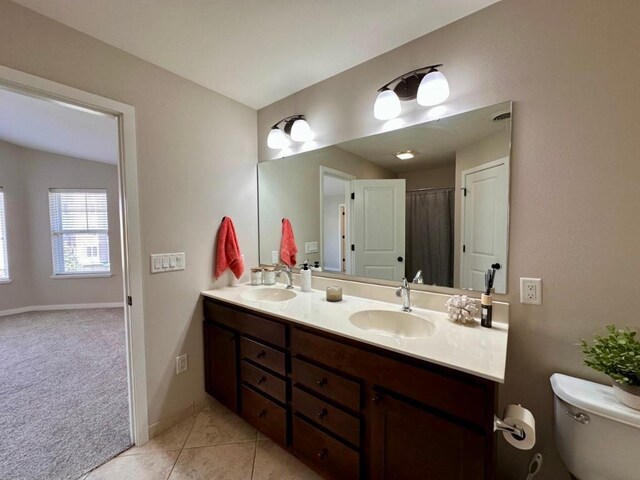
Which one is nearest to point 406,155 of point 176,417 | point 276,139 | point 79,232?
point 276,139

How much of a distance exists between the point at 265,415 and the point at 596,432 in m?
1.49

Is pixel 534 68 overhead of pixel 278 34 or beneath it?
beneath

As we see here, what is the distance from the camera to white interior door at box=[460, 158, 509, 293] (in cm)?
127

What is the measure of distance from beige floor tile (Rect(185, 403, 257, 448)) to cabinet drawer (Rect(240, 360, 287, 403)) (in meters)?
0.37

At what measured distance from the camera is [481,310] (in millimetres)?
1271

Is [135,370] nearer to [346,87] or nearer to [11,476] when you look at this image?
[11,476]

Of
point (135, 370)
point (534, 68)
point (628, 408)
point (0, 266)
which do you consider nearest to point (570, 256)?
point (628, 408)

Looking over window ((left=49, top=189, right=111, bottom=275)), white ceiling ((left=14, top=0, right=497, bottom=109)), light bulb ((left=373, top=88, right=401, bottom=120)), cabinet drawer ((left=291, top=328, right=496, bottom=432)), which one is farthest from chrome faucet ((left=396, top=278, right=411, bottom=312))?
window ((left=49, top=189, right=111, bottom=275))

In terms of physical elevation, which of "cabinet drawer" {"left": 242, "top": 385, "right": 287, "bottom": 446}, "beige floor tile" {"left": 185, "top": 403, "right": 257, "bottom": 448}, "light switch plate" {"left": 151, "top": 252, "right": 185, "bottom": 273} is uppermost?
"light switch plate" {"left": 151, "top": 252, "right": 185, "bottom": 273}

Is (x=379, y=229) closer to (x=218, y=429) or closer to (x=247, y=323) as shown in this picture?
(x=247, y=323)

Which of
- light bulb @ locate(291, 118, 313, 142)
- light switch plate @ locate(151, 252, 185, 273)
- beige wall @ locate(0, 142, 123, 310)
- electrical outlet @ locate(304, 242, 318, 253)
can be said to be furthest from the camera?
beige wall @ locate(0, 142, 123, 310)

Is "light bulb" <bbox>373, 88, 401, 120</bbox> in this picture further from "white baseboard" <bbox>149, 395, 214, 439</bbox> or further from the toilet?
"white baseboard" <bbox>149, 395, 214, 439</bbox>

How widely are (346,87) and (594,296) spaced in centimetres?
174

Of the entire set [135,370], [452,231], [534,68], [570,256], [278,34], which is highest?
[278,34]
